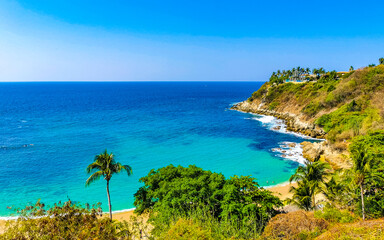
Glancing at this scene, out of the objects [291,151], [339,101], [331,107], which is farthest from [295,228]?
[339,101]

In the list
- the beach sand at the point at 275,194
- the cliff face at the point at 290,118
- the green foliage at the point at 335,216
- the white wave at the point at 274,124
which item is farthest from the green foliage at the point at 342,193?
the cliff face at the point at 290,118

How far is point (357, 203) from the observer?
90.8 feet

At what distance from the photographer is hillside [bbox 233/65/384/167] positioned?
5338cm

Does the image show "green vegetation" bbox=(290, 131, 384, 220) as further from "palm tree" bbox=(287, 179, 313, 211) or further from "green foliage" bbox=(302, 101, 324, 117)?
"green foliage" bbox=(302, 101, 324, 117)

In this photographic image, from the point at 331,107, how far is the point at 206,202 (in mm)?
74787

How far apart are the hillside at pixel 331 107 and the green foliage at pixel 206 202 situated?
1119 inches

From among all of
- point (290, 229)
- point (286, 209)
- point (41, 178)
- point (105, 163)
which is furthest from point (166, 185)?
point (41, 178)

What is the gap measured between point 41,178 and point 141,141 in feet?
89.5

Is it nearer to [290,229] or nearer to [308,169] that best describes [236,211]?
[290,229]

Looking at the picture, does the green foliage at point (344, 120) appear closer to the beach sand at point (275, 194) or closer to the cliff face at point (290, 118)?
the cliff face at point (290, 118)

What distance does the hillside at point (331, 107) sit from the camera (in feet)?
175

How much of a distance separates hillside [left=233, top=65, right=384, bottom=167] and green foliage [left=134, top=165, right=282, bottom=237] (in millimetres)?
28418

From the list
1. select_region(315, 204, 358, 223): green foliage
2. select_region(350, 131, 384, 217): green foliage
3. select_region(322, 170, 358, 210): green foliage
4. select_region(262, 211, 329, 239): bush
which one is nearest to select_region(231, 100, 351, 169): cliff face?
select_region(322, 170, 358, 210): green foliage

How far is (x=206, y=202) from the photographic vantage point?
24.3 m
